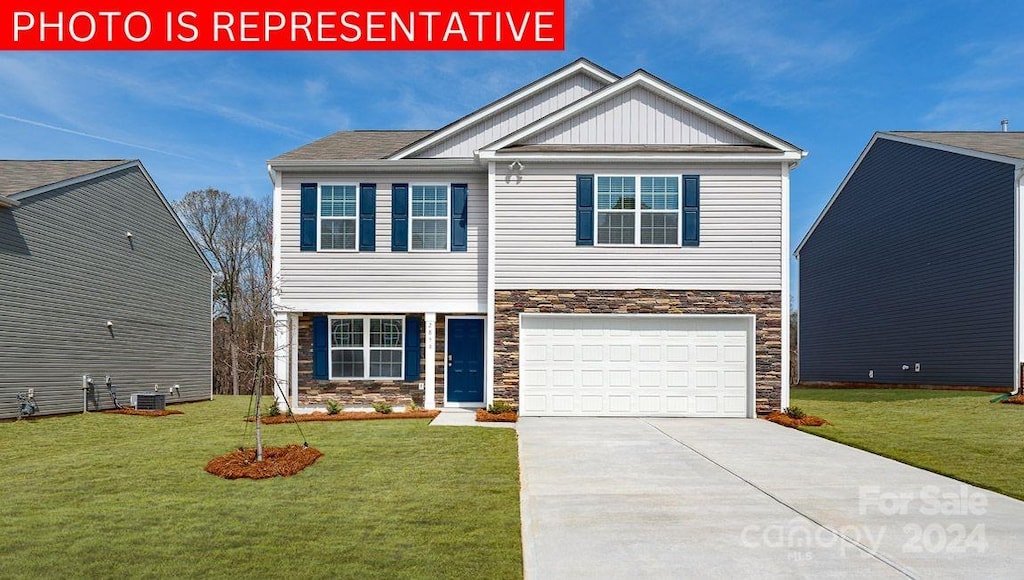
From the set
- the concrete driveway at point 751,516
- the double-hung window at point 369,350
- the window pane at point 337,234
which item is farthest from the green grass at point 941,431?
the window pane at point 337,234

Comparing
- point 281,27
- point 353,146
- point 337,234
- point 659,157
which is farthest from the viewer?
point 353,146

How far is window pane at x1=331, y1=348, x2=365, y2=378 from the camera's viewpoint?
15016 mm

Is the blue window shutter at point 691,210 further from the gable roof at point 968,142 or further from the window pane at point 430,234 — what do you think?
the gable roof at point 968,142

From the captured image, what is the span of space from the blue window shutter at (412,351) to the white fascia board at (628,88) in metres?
4.14

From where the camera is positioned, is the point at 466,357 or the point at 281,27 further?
the point at 466,357

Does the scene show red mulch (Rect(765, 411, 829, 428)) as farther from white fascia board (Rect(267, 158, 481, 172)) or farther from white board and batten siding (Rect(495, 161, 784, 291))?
white fascia board (Rect(267, 158, 481, 172))

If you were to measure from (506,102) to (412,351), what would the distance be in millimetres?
6115

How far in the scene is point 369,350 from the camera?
15047mm

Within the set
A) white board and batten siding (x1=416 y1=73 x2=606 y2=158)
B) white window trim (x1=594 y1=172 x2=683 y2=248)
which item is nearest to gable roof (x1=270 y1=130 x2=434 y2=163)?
white board and batten siding (x1=416 y1=73 x2=606 y2=158)

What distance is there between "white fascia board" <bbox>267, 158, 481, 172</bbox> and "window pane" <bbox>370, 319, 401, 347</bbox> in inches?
129

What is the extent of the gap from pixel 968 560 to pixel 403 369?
11402 millimetres

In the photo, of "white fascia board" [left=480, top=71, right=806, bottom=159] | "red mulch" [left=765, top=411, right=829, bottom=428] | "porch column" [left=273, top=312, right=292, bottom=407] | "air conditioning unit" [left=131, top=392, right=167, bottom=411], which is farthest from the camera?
"air conditioning unit" [left=131, top=392, right=167, bottom=411]

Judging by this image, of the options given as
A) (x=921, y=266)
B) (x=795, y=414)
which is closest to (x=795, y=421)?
(x=795, y=414)

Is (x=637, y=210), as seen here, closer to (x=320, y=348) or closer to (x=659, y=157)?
(x=659, y=157)
